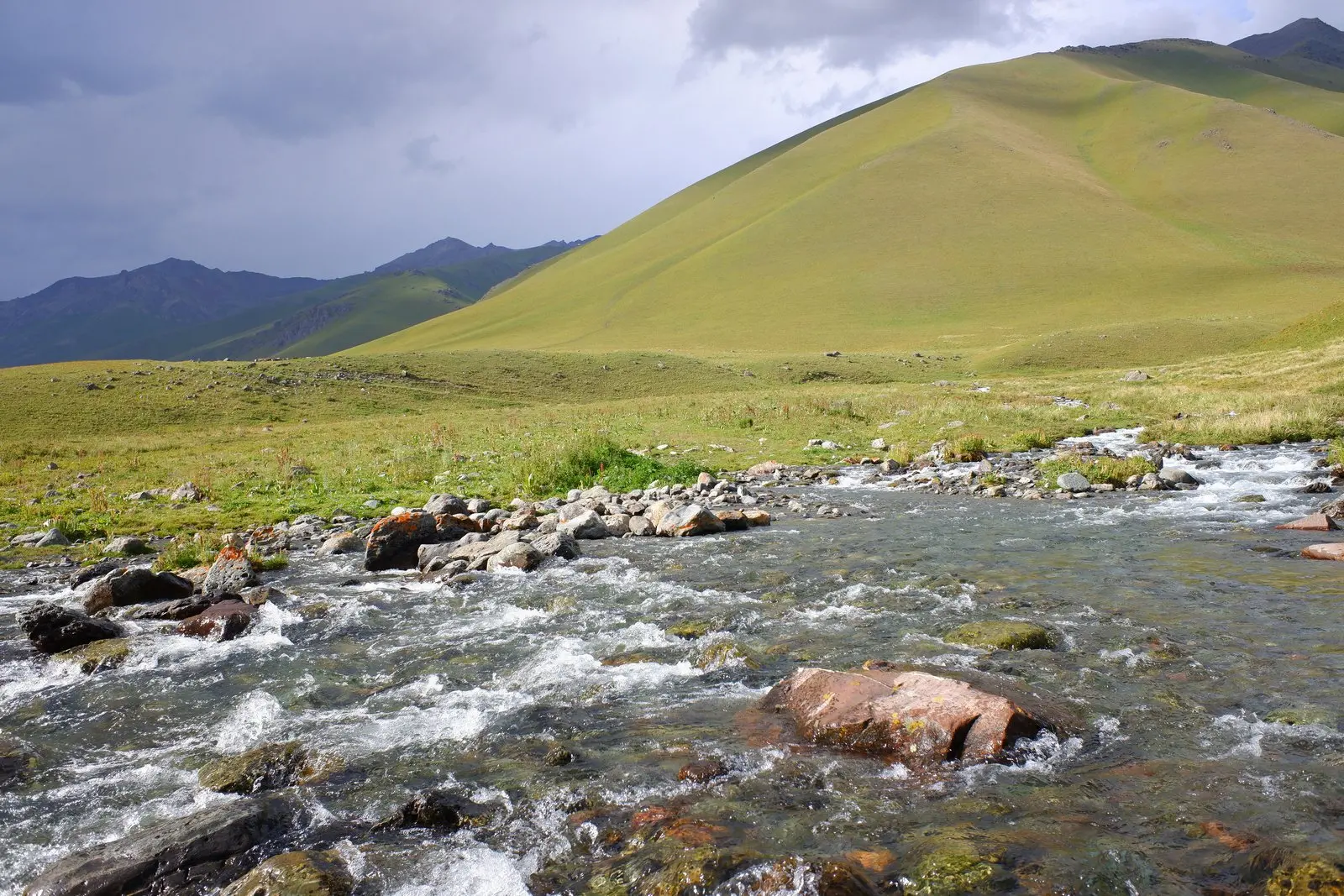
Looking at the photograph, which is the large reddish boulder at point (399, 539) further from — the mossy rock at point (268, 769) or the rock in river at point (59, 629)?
the mossy rock at point (268, 769)

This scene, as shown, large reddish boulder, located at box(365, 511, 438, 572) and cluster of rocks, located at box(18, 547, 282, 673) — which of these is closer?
cluster of rocks, located at box(18, 547, 282, 673)

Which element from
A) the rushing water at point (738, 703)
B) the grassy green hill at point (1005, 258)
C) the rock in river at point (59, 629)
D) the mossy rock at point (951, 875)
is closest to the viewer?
the mossy rock at point (951, 875)

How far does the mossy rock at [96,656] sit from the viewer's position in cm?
1099

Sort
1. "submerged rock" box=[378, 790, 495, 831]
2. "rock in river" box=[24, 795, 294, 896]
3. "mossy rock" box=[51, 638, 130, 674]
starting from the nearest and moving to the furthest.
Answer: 1. "rock in river" box=[24, 795, 294, 896]
2. "submerged rock" box=[378, 790, 495, 831]
3. "mossy rock" box=[51, 638, 130, 674]

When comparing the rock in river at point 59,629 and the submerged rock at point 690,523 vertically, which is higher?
Result: the rock in river at point 59,629

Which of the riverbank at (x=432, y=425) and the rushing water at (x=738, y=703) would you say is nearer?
the rushing water at (x=738, y=703)

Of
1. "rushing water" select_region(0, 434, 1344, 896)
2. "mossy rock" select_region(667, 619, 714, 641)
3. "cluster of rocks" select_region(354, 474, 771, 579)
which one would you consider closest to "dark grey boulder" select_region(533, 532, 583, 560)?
"cluster of rocks" select_region(354, 474, 771, 579)

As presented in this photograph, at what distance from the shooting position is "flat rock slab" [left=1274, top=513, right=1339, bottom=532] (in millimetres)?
16297

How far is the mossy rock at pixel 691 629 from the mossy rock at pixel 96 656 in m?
7.81

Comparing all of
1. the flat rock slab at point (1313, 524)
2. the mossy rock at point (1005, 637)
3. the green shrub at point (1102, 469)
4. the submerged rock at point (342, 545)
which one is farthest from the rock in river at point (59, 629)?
the green shrub at point (1102, 469)

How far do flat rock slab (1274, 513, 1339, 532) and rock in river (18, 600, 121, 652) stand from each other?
72.2 ft

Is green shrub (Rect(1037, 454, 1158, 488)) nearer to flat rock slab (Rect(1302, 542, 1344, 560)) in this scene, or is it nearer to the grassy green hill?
flat rock slab (Rect(1302, 542, 1344, 560))

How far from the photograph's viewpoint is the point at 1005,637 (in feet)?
35.2

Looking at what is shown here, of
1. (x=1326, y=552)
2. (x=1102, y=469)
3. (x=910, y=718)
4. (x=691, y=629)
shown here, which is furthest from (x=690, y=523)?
(x=1102, y=469)
